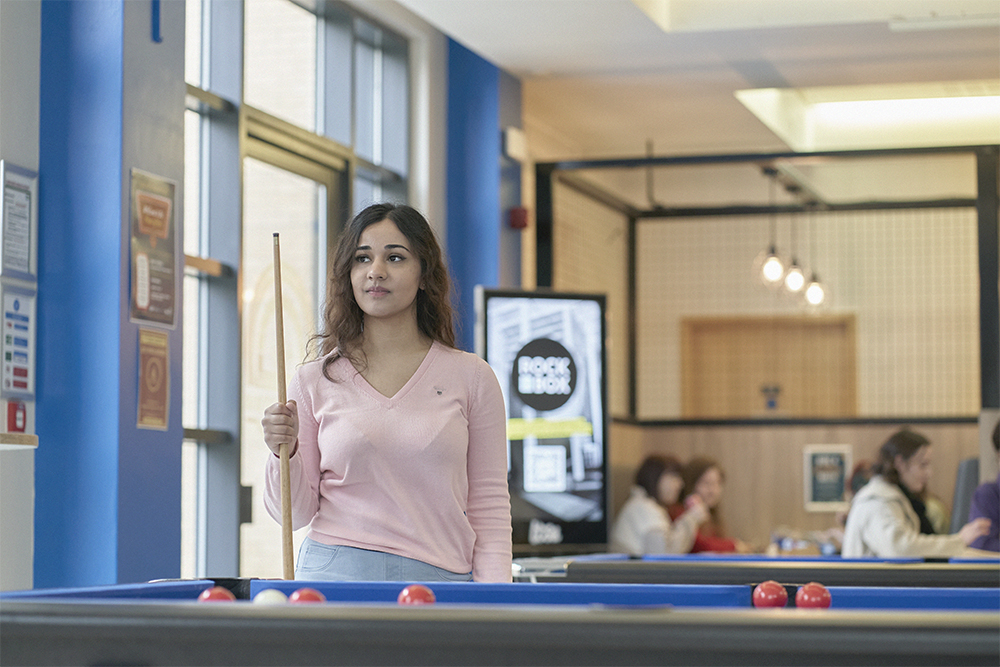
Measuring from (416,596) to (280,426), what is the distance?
28.2 inches

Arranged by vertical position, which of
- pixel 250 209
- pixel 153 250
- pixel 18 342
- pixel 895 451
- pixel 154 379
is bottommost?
pixel 895 451

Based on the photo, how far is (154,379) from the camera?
165 inches

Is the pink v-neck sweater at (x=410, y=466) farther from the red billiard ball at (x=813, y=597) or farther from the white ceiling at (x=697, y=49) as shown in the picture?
the white ceiling at (x=697, y=49)

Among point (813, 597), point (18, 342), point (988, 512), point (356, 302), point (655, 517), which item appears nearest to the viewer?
point (813, 597)

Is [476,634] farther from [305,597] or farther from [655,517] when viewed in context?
[655,517]

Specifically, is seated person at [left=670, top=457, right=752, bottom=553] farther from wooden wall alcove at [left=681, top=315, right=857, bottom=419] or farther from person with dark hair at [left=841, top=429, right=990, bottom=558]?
wooden wall alcove at [left=681, top=315, right=857, bottom=419]

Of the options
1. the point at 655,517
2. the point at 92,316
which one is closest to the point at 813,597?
the point at 92,316

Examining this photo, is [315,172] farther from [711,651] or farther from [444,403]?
[711,651]

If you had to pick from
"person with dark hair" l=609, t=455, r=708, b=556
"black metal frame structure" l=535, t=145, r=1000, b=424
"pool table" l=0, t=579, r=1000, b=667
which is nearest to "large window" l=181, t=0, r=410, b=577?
"black metal frame structure" l=535, t=145, r=1000, b=424

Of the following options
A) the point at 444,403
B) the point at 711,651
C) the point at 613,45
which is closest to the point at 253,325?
the point at 613,45

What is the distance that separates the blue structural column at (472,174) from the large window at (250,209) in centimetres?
58

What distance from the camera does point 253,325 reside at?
5332mm

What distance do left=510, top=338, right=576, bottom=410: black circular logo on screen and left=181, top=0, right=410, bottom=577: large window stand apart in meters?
1.08

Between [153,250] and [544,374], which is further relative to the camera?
[544,374]
